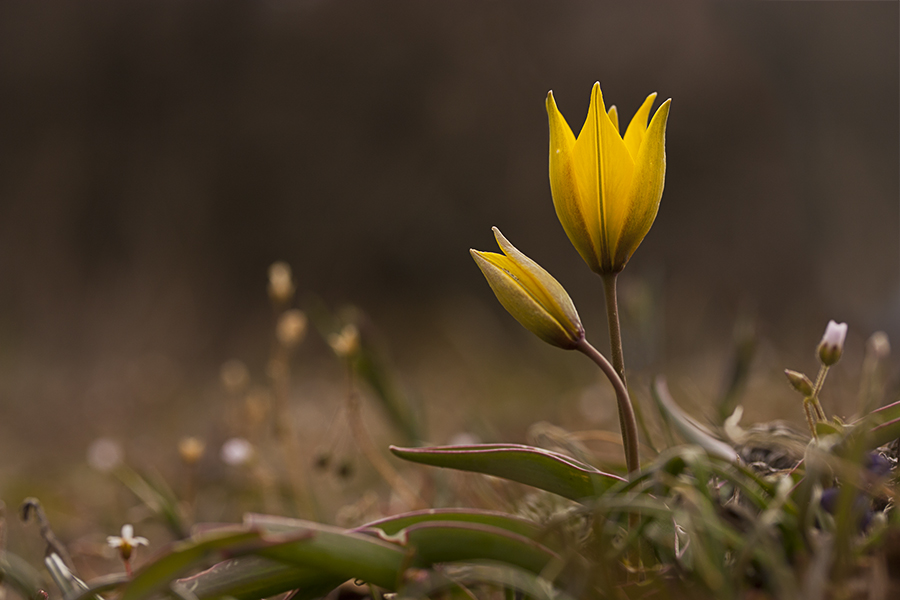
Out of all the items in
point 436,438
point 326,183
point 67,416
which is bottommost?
point 436,438

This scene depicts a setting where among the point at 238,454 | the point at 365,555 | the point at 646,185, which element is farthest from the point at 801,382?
the point at 238,454

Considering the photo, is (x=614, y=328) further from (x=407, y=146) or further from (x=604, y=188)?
(x=407, y=146)

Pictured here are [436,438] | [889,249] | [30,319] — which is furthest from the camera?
[889,249]

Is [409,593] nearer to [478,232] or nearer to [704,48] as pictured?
[478,232]

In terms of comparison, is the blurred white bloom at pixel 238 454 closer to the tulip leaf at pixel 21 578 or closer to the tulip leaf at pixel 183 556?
the tulip leaf at pixel 21 578

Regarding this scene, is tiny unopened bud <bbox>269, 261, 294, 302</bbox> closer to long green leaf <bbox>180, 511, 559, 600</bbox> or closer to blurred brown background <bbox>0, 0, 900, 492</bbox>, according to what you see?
long green leaf <bbox>180, 511, 559, 600</bbox>

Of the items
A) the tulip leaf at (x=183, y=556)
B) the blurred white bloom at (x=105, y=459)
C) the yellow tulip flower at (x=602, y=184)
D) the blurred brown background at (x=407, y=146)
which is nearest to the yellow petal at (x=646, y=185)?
the yellow tulip flower at (x=602, y=184)

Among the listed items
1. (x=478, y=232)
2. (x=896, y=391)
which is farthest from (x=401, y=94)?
(x=896, y=391)
